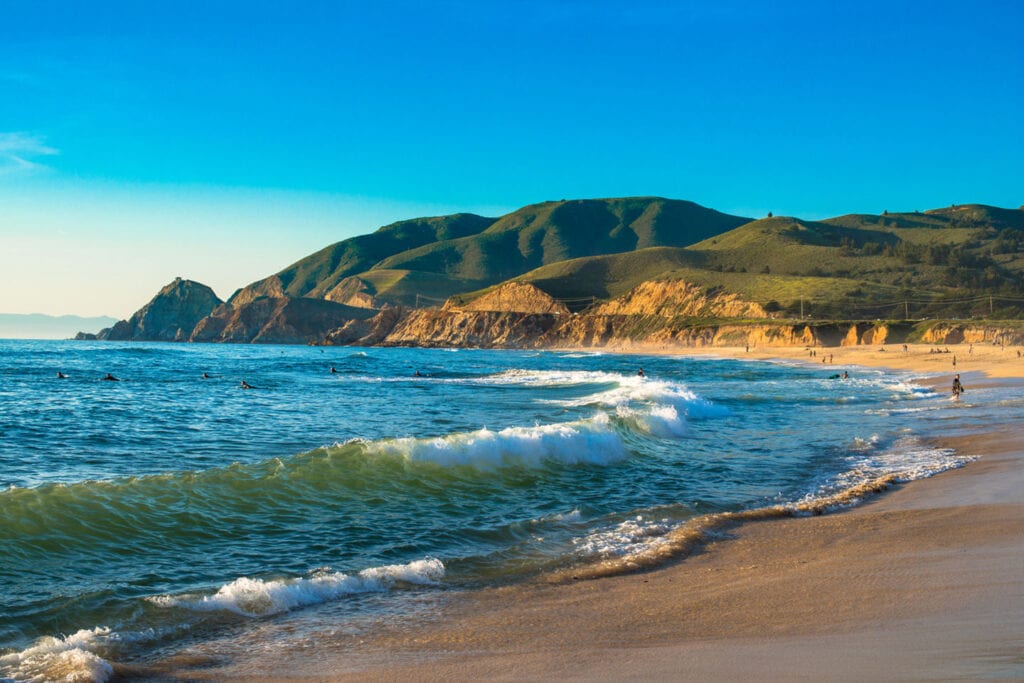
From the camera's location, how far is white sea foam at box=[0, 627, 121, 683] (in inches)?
211

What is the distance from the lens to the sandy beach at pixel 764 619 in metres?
5.18

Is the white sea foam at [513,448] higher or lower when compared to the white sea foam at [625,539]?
higher

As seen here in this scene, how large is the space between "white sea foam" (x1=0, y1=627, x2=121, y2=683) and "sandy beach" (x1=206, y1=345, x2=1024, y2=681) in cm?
98

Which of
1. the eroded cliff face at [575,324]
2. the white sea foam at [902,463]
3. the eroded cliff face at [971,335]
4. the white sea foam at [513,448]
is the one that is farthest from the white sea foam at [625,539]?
the eroded cliff face at [575,324]

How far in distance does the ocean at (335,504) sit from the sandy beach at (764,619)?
0.58 m

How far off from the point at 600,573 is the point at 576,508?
335cm

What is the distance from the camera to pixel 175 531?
981 cm

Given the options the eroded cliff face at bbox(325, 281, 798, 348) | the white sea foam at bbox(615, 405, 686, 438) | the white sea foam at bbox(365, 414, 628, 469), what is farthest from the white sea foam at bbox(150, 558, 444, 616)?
the eroded cliff face at bbox(325, 281, 798, 348)

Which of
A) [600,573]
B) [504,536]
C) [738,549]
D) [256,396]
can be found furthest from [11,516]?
[256,396]

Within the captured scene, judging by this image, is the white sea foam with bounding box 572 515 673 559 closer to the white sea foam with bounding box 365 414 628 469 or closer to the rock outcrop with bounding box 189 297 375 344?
the white sea foam with bounding box 365 414 628 469

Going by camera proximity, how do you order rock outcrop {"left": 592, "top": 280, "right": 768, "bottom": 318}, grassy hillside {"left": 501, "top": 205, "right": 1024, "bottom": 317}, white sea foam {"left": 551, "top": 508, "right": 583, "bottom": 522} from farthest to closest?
rock outcrop {"left": 592, "top": 280, "right": 768, "bottom": 318} → grassy hillside {"left": 501, "top": 205, "right": 1024, "bottom": 317} → white sea foam {"left": 551, "top": 508, "right": 583, "bottom": 522}

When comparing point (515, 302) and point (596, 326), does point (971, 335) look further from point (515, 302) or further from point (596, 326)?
point (515, 302)

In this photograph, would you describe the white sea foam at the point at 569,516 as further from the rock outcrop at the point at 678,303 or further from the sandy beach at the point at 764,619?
the rock outcrop at the point at 678,303

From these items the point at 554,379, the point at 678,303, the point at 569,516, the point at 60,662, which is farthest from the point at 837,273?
the point at 60,662
